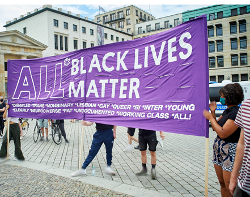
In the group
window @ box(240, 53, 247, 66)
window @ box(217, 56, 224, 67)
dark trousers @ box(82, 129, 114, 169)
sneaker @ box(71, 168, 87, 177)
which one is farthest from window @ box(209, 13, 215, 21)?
sneaker @ box(71, 168, 87, 177)

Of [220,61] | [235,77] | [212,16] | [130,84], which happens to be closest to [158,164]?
[130,84]

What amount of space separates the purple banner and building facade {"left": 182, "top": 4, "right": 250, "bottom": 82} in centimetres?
4840

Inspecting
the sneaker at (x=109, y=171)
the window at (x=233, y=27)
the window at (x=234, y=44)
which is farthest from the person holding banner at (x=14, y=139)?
the window at (x=233, y=27)

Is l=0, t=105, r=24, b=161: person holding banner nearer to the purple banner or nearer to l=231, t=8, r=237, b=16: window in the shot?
the purple banner

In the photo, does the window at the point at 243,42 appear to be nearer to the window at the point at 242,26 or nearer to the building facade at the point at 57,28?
the window at the point at 242,26

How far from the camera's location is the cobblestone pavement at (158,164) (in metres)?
4.32

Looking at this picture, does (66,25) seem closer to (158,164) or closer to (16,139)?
(16,139)

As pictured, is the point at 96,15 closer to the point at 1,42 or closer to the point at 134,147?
the point at 1,42

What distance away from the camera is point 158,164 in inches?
230

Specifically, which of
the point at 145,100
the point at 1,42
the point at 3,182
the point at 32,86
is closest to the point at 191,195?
the point at 145,100

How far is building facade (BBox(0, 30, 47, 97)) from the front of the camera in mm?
39281

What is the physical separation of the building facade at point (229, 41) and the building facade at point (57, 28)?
89.9ft

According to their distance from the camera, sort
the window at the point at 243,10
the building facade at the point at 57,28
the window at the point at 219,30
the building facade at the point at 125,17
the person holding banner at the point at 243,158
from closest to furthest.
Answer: the person holding banner at the point at 243,158 < the window at the point at 243,10 < the building facade at the point at 57,28 < the window at the point at 219,30 < the building facade at the point at 125,17

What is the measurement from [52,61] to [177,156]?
14.8 feet
